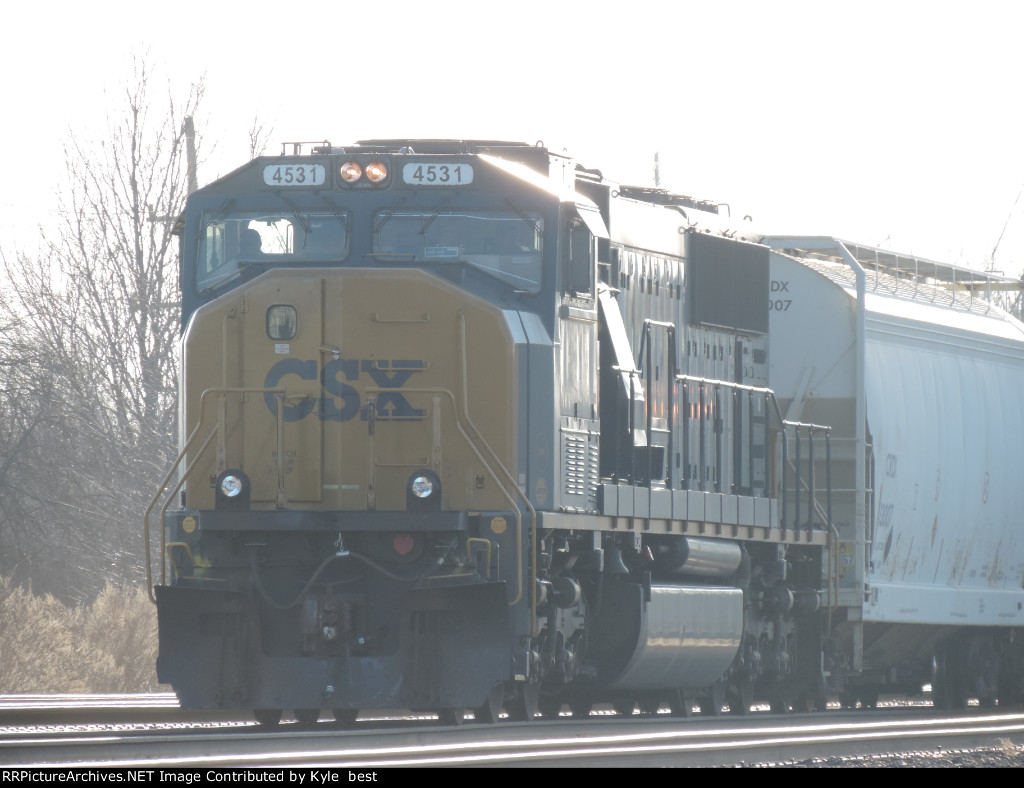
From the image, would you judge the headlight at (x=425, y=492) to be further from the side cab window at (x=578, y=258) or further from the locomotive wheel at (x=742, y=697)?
the locomotive wheel at (x=742, y=697)

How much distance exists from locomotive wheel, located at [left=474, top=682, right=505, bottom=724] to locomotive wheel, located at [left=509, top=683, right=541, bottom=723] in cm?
37

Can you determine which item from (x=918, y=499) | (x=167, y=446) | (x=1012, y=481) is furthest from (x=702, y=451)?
(x=167, y=446)

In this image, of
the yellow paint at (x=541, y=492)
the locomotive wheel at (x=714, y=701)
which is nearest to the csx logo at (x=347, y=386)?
the yellow paint at (x=541, y=492)

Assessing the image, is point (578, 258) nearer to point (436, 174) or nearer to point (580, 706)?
point (436, 174)

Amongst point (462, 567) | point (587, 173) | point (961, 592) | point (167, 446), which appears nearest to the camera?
point (462, 567)

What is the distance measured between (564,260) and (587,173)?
170 cm

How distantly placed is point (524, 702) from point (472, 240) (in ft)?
11.4

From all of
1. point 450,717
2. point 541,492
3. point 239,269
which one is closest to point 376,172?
point 239,269

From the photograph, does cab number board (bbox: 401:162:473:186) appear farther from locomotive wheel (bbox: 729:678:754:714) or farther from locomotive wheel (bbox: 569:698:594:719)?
locomotive wheel (bbox: 729:678:754:714)

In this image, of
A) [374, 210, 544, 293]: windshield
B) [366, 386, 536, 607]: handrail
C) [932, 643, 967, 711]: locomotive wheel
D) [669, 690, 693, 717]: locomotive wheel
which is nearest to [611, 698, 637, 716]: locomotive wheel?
[669, 690, 693, 717]: locomotive wheel

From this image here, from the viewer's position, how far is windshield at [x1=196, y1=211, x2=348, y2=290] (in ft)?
42.6

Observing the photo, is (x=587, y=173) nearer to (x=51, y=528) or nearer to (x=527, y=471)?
(x=527, y=471)

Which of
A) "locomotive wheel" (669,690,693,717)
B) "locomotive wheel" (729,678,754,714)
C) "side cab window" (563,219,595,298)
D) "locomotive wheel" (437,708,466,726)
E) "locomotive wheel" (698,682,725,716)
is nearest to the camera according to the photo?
"locomotive wheel" (437,708,466,726)

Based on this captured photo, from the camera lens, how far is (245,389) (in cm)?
1257
